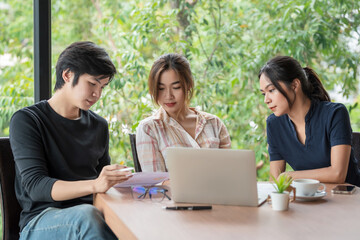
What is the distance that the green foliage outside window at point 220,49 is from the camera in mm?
3258

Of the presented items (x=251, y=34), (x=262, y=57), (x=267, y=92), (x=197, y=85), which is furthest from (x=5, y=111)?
(x=251, y=34)

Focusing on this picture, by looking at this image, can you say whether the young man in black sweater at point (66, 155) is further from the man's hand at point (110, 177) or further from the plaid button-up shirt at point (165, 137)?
the plaid button-up shirt at point (165, 137)

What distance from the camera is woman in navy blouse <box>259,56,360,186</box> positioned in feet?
6.60

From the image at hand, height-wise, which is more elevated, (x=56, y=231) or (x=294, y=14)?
(x=294, y=14)

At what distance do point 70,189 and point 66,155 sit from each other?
0.84ft

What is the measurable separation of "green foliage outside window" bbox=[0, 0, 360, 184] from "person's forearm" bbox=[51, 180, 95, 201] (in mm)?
1529

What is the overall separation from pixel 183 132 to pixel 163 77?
0.29m

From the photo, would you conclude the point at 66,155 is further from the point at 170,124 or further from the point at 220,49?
the point at 220,49

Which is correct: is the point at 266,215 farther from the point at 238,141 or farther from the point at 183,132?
the point at 238,141

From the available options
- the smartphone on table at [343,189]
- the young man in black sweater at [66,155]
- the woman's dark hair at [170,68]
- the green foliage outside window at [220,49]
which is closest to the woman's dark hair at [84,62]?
the young man in black sweater at [66,155]

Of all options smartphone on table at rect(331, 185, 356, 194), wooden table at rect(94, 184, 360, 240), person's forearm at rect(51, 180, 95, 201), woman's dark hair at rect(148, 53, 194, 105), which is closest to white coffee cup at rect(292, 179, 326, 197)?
wooden table at rect(94, 184, 360, 240)

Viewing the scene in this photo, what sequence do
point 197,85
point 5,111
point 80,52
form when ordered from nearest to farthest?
point 80,52
point 5,111
point 197,85

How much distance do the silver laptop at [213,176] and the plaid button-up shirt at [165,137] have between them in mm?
746

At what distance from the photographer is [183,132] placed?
2.19 m
